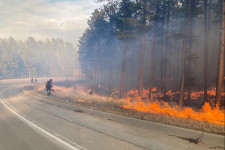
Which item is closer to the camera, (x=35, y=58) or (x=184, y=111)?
(x=184, y=111)

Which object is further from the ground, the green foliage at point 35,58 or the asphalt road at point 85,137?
the green foliage at point 35,58

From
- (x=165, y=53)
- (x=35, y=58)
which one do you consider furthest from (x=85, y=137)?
(x=35, y=58)

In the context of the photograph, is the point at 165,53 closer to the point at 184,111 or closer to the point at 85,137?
the point at 184,111

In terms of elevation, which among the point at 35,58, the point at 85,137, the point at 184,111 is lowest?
the point at 184,111

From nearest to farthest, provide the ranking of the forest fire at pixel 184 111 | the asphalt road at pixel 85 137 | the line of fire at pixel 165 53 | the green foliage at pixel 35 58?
the asphalt road at pixel 85 137 < the forest fire at pixel 184 111 < the line of fire at pixel 165 53 < the green foliage at pixel 35 58

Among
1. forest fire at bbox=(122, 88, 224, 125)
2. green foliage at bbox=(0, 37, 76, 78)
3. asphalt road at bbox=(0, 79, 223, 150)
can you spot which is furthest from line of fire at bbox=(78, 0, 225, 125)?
green foliage at bbox=(0, 37, 76, 78)

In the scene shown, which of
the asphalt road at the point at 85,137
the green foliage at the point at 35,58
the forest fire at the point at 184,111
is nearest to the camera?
the asphalt road at the point at 85,137

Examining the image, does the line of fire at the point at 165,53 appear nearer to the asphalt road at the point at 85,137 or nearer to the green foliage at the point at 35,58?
the asphalt road at the point at 85,137

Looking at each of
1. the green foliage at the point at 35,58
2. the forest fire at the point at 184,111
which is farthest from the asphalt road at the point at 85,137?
the green foliage at the point at 35,58

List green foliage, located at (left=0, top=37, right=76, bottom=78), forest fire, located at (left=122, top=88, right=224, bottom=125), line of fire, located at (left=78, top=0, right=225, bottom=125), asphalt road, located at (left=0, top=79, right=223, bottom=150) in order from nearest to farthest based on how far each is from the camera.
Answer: asphalt road, located at (left=0, top=79, right=223, bottom=150), forest fire, located at (left=122, top=88, right=224, bottom=125), line of fire, located at (left=78, top=0, right=225, bottom=125), green foliage, located at (left=0, top=37, right=76, bottom=78)

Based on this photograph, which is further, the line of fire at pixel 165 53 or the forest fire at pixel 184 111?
the line of fire at pixel 165 53

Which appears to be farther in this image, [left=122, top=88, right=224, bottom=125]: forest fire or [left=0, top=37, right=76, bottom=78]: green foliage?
[left=0, top=37, right=76, bottom=78]: green foliage

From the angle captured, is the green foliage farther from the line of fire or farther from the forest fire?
the forest fire

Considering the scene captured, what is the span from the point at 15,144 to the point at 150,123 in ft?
16.5
